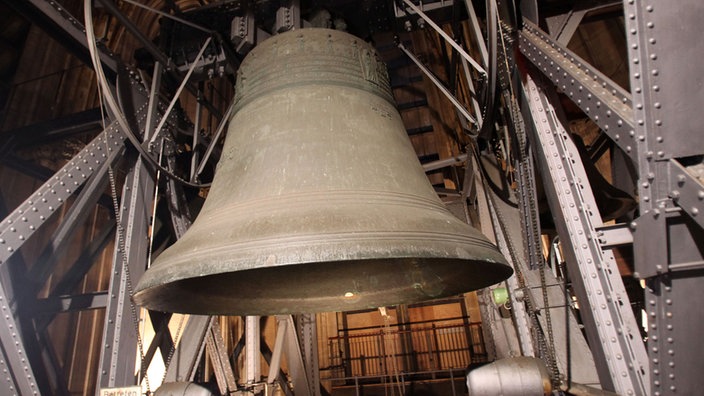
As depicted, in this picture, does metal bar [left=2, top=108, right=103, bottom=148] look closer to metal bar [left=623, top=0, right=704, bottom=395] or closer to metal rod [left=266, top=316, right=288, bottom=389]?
metal rod [left=266, top=316, right=288, bottom=389]

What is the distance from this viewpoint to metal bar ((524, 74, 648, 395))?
1.63 m

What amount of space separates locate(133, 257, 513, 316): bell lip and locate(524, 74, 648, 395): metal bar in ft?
1.21

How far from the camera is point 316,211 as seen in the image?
1404mm

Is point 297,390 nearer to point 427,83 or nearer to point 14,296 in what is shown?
point 14,296

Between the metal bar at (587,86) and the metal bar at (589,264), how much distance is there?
0.69ft

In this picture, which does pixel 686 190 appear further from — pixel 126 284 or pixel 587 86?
pixel 126 284

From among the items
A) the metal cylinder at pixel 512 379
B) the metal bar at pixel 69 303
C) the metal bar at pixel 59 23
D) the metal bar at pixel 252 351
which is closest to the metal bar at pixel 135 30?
the metal bar at pixel 59 23

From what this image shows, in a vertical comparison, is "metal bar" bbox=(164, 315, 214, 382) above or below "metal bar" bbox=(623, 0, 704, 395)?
below

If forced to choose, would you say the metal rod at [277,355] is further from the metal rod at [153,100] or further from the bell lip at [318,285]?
the metal rod at [153,100]

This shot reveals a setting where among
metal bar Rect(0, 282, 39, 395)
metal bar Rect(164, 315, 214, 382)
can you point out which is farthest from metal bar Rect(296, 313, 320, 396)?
metal bar Rect(0, 282, 39, 395)

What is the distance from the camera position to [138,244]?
2736 mm

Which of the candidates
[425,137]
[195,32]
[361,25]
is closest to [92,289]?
[195,32]

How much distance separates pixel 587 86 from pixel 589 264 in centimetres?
74

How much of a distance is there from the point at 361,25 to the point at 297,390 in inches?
176
